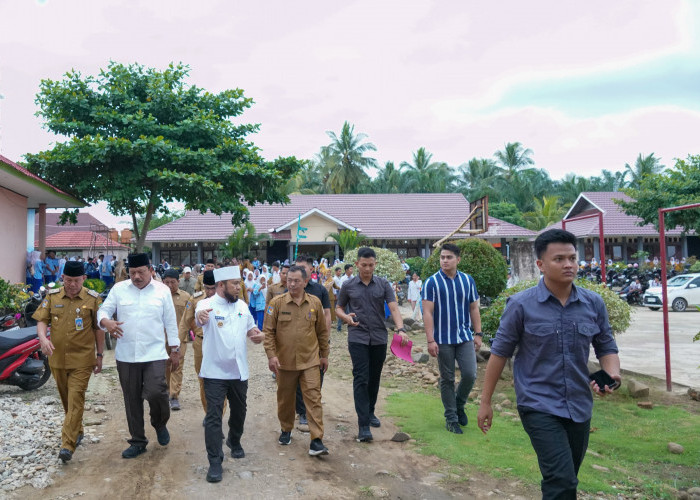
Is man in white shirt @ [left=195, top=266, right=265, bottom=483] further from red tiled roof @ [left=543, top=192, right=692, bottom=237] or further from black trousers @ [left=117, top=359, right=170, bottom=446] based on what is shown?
red tiled roof @ [left=543, top=192, right=692, bottom=237]

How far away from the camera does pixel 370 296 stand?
6.18 meters

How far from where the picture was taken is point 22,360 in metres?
7.55

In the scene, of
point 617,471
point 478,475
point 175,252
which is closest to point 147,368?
point 478,475

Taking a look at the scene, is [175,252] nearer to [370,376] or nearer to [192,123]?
[192,123]

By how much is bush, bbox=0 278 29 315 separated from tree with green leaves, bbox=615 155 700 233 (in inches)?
824

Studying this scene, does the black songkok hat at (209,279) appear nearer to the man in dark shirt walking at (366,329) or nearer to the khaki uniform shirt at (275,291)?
the khaki uniform shirt at (275,291)

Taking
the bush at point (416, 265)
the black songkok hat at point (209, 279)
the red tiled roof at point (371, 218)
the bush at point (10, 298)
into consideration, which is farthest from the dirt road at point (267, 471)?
the red tiled roof at point (371, 218)

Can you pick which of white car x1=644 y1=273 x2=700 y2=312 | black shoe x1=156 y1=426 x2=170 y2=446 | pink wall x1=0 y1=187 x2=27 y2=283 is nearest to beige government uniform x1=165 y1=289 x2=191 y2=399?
black shoe x1=156 y1=426 x2=170 y2=446

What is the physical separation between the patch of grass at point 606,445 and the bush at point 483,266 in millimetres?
5725

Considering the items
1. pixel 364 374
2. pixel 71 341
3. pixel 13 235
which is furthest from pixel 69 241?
pixel 364 374

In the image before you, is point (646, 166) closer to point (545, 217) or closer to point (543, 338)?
point (545, 217)

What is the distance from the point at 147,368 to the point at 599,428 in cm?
472

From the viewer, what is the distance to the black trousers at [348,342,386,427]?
5.85 m

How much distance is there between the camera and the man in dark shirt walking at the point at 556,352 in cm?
315
